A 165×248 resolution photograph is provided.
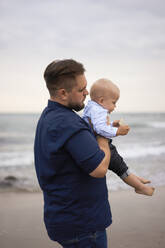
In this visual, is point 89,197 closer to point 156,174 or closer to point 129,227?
point 129,227

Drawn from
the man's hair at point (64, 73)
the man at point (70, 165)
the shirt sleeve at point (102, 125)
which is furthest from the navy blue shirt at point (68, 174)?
the shirt sleeve at point (102, 125)

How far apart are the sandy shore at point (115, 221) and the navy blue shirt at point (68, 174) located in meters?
1.71

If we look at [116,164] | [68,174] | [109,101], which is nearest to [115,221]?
[116,164]

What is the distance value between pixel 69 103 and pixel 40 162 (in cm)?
38

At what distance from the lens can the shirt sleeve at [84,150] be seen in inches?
58.1

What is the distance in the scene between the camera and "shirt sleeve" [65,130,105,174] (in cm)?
148

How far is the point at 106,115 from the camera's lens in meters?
2.02

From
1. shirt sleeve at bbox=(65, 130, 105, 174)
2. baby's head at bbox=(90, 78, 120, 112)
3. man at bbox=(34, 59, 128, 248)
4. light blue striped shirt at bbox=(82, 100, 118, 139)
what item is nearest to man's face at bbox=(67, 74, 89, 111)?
man at bbox=(34, 59, 128, 248)

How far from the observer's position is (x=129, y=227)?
3.59m

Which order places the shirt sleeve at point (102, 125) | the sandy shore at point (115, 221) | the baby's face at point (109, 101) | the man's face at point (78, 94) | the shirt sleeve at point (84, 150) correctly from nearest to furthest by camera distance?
the shirt sleeve at point (84, 150) → the man's face at point (78, 94) → the shirt sleeve at point (102, 125) → the baby's face at point (109, 101) → the sandy shore at point (115, 221)

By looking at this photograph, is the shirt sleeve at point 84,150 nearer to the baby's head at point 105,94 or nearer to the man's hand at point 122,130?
the man's hand at point 122,130

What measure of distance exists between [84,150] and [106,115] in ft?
1.95

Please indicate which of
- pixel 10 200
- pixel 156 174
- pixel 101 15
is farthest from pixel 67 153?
pixel 101 15

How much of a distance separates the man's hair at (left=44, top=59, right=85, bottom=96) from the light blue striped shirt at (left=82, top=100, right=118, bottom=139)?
42 cm
